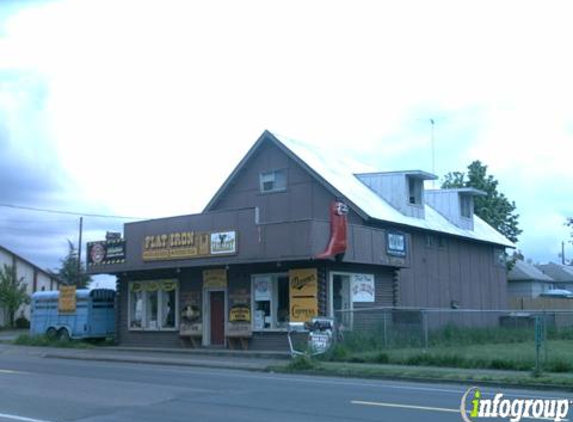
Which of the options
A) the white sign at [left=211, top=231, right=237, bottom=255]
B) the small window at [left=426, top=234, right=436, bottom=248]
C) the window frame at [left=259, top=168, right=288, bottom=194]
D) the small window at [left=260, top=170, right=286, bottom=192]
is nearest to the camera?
the white sign at [left=211, top=231, right=237, bottom=255]

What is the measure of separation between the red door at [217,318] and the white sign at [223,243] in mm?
2286

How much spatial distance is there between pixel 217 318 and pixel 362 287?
578 centimetres

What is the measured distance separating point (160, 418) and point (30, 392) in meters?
4.46

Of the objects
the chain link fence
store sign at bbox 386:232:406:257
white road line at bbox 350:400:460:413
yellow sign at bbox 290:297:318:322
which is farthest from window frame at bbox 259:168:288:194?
white road line at bbox 350:400:460:413

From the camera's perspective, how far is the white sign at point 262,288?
28.8m

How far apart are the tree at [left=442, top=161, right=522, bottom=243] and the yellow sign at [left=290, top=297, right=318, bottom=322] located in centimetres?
3247

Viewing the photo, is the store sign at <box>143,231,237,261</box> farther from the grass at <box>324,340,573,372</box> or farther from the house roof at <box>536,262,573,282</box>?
the house roof at <box>536,262,573,282</box>

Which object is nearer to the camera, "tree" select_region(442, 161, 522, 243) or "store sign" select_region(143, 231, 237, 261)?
"store sign" select_region(143, 231, 237, 261)

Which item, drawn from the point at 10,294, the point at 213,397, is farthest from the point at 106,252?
the point at 10,294

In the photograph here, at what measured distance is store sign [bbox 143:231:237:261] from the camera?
94.2 ft

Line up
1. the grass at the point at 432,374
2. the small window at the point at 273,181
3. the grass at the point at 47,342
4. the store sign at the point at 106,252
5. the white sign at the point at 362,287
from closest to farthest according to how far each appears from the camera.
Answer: the grass at the point at 432,374, the white sign at the point at 362,287, the grass at the point at 47,342, the store sign at the point at 106,252, the small window at the point at 273,181

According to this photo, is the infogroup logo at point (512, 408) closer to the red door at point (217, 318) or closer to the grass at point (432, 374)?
the grass at point (432, 374)

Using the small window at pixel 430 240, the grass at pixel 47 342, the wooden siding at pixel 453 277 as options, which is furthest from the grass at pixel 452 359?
the grass at pixel 47 342

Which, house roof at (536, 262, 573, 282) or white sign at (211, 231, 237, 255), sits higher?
house roof at (536, 262, 573, 282)
